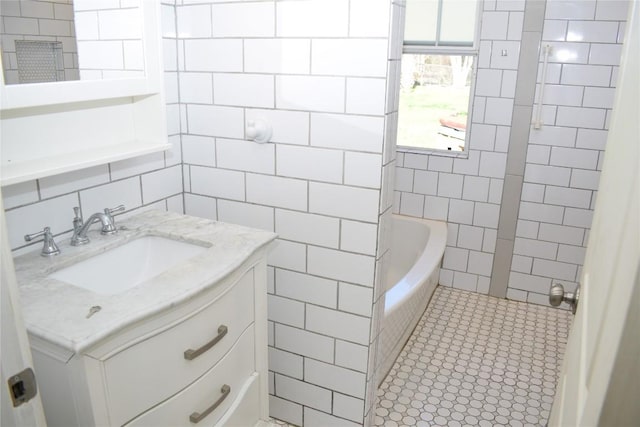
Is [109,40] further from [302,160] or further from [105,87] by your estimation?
[302,160]

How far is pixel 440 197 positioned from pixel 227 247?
6.85 ft

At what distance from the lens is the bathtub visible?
90.9 inches

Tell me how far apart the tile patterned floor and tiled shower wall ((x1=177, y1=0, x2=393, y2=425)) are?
0.43 meters

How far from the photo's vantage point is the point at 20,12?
1.26 meters

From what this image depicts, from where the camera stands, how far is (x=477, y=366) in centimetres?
253

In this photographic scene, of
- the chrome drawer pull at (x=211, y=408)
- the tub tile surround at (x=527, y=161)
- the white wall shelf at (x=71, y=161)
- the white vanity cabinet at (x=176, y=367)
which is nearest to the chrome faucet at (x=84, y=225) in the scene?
the white wall shelf at (x=71, y=161)

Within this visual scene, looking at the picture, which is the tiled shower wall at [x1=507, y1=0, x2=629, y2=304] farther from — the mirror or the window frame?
the mirror

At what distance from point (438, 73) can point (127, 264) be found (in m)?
2.35

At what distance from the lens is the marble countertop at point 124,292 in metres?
1.05

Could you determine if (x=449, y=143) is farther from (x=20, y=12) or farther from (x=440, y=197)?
(x=20, y=12)

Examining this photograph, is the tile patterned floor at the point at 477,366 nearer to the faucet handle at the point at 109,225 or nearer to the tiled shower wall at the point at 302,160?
the tiled shower wall at the point at 302,160

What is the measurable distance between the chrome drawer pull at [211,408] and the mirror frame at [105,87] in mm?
914

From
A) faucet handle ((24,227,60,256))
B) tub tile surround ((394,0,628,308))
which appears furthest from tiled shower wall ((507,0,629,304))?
faucet handle ((24,227,60,256))

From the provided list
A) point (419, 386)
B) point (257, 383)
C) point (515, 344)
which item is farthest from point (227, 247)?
point (515, 344)
